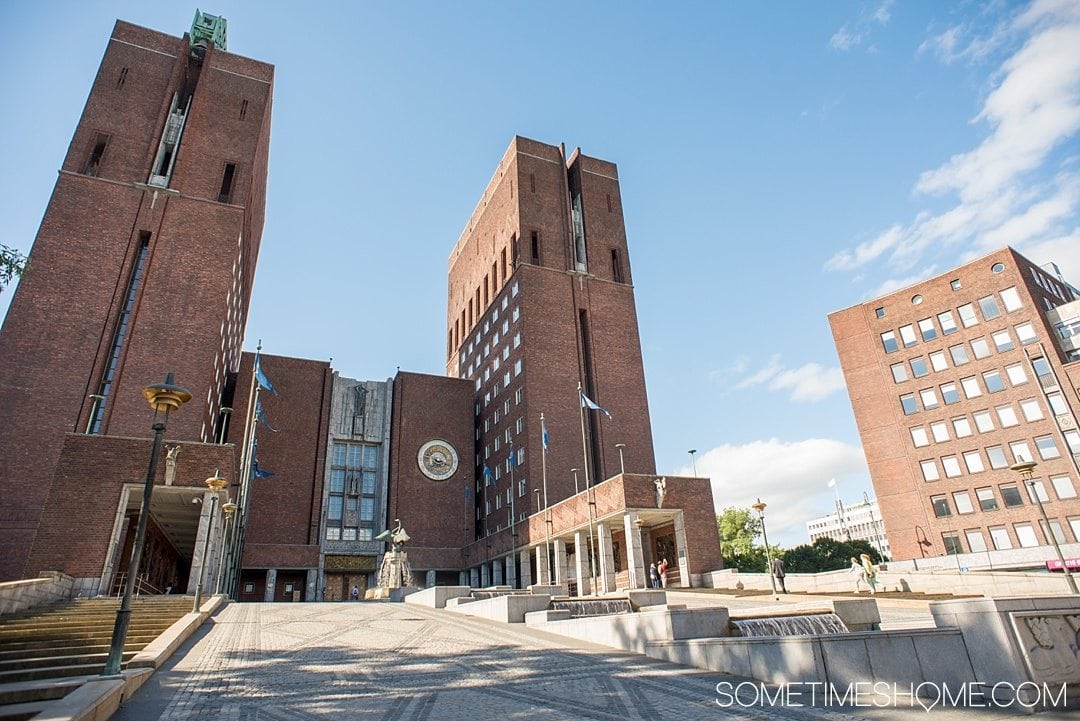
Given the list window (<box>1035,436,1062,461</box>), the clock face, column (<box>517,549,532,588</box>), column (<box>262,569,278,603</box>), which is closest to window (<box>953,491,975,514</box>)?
window (<box>1035,436,1062,461</box>)

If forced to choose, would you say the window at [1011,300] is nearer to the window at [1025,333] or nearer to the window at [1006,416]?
the window at [1025,333]

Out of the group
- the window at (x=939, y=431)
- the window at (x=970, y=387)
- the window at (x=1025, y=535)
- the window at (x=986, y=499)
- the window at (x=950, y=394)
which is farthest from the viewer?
the window at (x=950, y=394)

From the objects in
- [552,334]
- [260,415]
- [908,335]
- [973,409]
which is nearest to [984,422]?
[973,409]

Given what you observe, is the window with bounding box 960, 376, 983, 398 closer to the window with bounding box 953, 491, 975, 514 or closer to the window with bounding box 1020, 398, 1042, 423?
the window with bounding box 1020, 398, 1042, 423

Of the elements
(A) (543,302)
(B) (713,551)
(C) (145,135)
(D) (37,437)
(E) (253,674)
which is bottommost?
(E) (253,674)

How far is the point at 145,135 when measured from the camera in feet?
156

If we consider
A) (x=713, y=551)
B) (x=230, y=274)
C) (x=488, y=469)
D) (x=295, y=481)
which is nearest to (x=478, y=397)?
(x=488, y=469)

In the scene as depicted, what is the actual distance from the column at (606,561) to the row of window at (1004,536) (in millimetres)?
29035

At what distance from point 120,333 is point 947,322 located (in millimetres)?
63788

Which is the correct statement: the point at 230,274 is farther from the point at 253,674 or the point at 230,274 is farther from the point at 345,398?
the point at 253,674

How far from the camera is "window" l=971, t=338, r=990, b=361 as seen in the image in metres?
50.1

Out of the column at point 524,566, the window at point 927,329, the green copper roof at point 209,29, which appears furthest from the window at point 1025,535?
the green copper roof at point 209,29

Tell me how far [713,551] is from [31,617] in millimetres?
30882

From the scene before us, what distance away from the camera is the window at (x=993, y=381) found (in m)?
48.5
